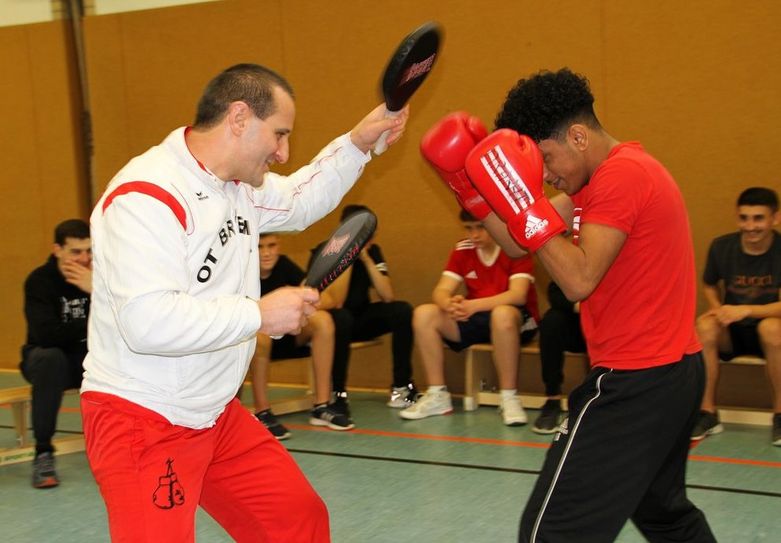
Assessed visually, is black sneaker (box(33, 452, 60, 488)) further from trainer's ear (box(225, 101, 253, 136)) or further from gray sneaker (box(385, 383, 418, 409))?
trainer's ear (box(225, 101, 253, 136))

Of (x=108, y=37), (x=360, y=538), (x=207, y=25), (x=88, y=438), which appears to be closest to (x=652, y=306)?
(x=88, y=438)

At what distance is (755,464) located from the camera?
481 centimetres

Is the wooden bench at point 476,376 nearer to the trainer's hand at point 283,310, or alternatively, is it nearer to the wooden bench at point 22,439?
the wooden bench at point 22,439

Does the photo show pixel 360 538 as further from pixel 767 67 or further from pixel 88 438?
pixel 767 67

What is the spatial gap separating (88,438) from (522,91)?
1613 mm

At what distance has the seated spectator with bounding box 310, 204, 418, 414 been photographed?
645cm

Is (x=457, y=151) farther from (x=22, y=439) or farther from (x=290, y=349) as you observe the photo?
(x=22, y=439)

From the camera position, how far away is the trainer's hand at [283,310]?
91.9 inches

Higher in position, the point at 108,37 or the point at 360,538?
the point at 108,37

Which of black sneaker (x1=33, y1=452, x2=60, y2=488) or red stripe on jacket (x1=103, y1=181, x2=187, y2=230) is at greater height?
red stripe on jacket (x1=103, y1=181, x2=187, y2=230)

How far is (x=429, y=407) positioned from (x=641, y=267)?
3.74 m

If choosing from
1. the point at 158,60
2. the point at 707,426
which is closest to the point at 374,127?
the point at 707,426

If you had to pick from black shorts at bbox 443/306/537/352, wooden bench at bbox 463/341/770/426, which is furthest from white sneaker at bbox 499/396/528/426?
black shorts at bbox 443/306/537/352

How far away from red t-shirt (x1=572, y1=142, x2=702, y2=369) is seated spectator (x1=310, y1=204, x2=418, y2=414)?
3835mm
